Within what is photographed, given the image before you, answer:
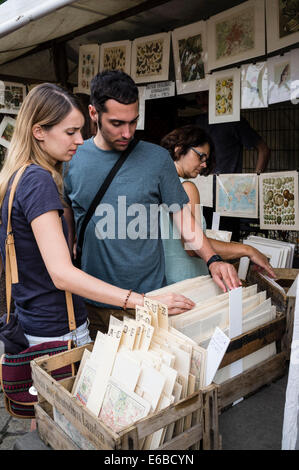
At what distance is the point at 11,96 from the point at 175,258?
3141 mm

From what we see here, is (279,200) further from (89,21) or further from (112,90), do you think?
(89,21)

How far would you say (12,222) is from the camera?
1.44 metres

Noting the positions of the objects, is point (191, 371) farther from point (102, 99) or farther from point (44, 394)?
point (102, 99)

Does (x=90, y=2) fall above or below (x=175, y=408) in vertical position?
above

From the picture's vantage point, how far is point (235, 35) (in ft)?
9.33

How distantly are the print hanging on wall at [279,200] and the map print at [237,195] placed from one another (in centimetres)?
8

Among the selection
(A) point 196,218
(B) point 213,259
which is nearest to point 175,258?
(A) point 196,218

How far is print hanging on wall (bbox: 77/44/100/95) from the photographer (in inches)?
150

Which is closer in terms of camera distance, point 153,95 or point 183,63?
point 183,63

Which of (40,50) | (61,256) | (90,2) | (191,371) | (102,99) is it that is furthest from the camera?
(40,50)

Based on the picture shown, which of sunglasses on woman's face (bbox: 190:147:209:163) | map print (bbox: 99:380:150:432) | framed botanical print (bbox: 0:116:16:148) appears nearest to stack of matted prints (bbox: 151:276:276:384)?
map print (bbox: 99:380:150:432)

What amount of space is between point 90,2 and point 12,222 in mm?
2274

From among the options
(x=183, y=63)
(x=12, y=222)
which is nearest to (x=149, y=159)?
(x=12, y=222)

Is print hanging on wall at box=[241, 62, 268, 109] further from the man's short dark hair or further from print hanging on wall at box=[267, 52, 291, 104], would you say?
the man's short dark hair
